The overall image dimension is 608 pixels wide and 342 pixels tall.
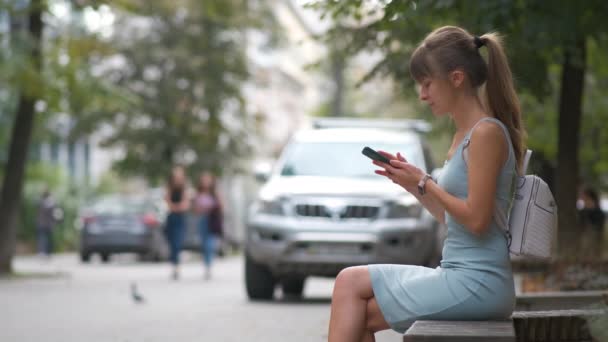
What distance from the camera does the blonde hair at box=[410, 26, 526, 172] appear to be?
4.37 metres

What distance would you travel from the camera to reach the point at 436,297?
13.9ft

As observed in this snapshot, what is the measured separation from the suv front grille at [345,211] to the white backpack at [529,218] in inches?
356

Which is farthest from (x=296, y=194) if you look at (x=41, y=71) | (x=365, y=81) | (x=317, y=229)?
(x=41, y=71)

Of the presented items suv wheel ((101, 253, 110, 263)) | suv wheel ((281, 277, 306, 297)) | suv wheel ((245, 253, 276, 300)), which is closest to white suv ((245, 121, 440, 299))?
suv wheel ((245, 253, 276, 300))

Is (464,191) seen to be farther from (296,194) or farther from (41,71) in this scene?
(41,71)

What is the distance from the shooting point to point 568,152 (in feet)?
45.9

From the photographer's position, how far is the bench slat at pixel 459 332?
A: 149 inches

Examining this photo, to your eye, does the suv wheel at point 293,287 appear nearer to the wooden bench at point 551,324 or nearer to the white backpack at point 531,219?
the wooden bench at point 551,324

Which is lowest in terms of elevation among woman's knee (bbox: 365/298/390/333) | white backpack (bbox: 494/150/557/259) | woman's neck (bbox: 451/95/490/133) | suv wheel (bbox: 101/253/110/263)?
suv wheel (bbox: 101/253/110/263)

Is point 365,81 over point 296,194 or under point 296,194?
over

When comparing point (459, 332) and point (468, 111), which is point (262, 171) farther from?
point (459, 332)

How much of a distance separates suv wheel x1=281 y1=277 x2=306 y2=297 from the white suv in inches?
41.7

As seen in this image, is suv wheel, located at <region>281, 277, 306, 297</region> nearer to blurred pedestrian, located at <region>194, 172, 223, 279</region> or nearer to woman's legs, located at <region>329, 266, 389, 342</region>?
blurred pedestrian, located at <region>194, 172, 223, 279</region>

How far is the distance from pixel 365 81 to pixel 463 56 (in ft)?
26.2
